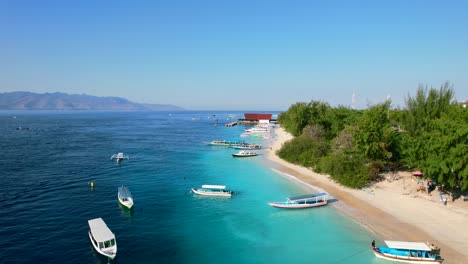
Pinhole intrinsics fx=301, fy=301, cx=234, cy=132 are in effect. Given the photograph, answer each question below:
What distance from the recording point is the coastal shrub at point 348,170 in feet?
168

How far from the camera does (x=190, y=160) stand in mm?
82312

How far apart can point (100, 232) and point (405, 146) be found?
160ft

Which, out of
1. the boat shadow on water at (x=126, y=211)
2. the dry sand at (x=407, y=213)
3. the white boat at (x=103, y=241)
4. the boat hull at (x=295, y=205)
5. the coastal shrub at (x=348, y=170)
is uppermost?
the coastal shrub at (x=348, y=170)

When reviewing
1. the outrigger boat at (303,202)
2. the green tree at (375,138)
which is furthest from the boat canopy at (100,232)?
the green tree at (375,138)

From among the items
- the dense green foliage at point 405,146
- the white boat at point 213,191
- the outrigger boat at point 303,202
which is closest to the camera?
the dense green foliage at point 405,146

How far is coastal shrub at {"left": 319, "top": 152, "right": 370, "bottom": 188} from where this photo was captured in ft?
168

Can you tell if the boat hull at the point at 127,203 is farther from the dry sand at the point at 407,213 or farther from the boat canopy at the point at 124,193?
the dry sand at the point at 407,213

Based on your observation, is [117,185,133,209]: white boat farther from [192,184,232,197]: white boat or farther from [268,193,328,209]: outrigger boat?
[268,193,328,209]: outrigger boat

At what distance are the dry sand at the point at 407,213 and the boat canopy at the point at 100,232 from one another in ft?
100

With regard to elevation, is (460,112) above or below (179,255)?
above

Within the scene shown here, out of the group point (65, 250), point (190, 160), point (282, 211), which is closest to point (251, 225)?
point (282, 211)

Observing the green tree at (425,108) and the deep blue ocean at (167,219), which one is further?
the green tree at (425,108)

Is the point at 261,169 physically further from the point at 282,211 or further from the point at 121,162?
the point at 121,162

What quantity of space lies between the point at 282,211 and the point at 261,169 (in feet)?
88.5
